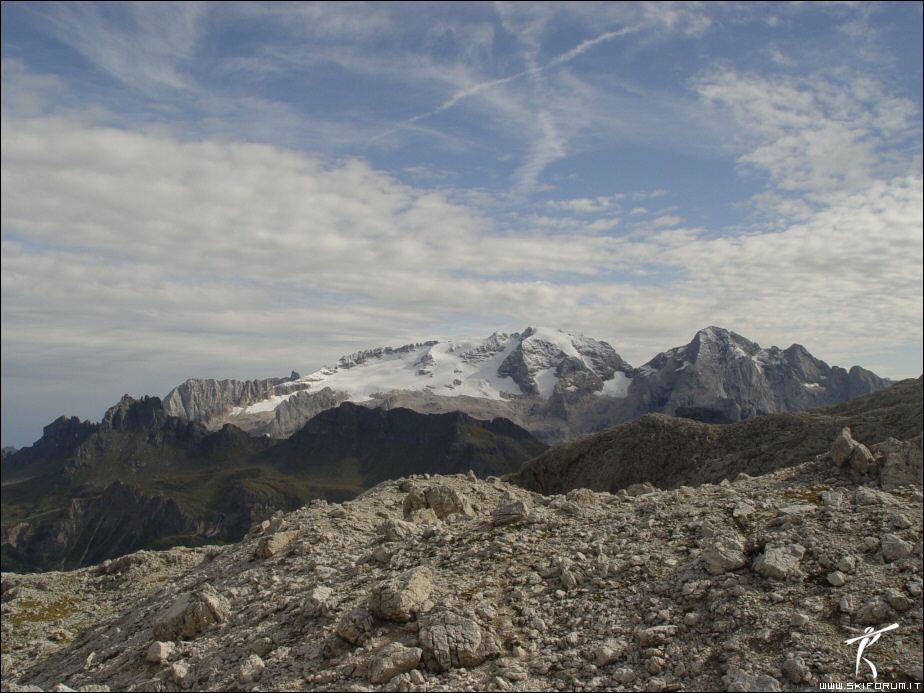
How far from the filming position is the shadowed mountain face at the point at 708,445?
51031 mm

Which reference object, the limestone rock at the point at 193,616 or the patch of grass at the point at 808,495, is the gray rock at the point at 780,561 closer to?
the patch of grass at the point at 808,495

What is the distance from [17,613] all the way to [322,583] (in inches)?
1687

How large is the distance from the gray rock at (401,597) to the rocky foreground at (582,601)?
0.19ft

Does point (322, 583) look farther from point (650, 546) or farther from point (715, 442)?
point (715, 442)

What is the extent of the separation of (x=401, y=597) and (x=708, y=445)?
56951 mm

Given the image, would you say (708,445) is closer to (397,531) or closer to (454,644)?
(397,531)

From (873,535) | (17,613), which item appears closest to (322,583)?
(873,535)

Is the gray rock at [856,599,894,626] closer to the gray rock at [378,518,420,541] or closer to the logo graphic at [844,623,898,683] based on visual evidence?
the logo graphic at [844,623,898,683]

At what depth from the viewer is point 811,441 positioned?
5275cm

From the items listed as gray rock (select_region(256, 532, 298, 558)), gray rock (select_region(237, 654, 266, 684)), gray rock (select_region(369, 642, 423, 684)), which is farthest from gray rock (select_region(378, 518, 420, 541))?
gray rock (select_region(369, 642, 423, 684))

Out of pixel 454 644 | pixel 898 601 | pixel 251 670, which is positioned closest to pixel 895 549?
pixel 898 601

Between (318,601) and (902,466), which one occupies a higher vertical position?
(902,466)

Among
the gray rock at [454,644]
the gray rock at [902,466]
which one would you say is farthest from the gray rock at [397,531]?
the gray rock at [902,466]

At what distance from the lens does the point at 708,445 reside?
6744cm
